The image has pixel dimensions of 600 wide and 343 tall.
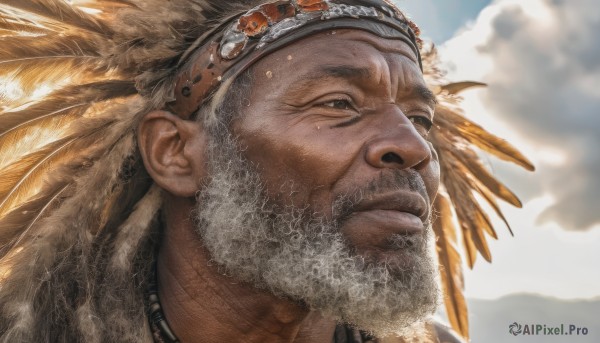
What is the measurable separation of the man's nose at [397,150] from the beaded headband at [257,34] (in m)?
0.57

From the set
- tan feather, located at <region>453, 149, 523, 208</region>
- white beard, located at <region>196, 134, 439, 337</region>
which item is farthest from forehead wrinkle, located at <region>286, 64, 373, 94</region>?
tan feather, located at <region>453, 149, 523, 208</region>

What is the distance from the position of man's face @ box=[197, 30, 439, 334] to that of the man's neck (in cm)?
9

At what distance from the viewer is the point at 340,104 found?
312 centimetres

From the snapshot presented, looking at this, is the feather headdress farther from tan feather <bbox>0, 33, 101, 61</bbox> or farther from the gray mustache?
the gray mustache

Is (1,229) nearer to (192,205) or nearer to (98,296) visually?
(98,296)

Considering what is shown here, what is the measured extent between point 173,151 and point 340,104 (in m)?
0.81

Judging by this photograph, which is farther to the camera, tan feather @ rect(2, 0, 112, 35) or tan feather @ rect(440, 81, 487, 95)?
tan feather @ rect(440, 81, 487, 95)

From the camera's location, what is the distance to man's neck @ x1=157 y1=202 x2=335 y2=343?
3191mm

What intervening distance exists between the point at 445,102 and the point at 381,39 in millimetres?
960

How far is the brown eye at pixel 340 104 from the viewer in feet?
10.2

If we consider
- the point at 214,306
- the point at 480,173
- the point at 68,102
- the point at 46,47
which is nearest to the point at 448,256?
the point at 480,173

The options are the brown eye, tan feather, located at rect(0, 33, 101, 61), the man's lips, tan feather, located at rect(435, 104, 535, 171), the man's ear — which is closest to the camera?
the man's lips

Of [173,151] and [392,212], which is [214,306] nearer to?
[173,151]

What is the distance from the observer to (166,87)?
350cm
